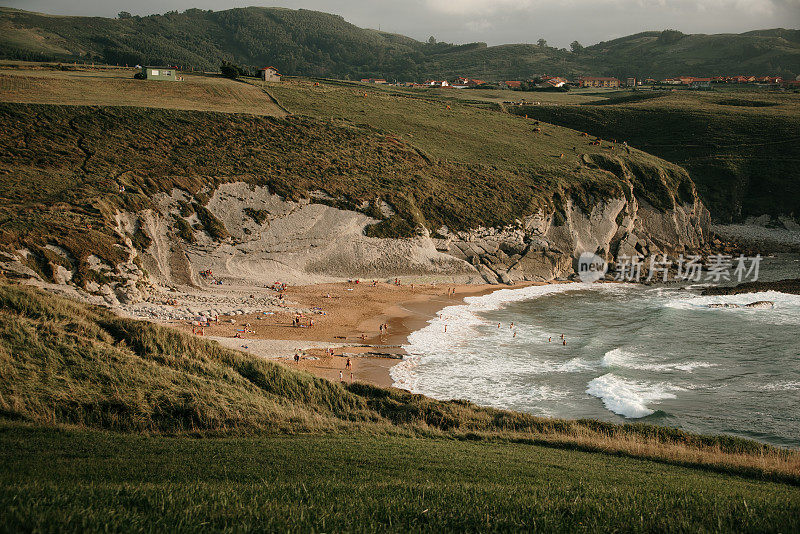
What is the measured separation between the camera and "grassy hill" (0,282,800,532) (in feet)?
27.6

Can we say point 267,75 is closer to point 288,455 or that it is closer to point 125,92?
point 125,92

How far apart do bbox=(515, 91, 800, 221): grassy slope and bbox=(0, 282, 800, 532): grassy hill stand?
6881cm

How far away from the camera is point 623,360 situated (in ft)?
105

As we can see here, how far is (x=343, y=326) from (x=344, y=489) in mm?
25815

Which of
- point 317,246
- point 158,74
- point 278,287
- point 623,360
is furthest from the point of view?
point 158,74

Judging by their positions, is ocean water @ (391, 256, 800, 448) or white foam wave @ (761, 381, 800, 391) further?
white foam wave @ (761, 381, 800, 391)

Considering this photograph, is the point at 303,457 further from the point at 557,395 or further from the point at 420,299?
the point at 420,299

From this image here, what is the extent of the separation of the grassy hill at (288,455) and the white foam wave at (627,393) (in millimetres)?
5094

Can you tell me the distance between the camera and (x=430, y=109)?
81875mm

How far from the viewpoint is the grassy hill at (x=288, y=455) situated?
841 cm

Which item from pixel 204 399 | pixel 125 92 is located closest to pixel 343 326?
pixel 204 399

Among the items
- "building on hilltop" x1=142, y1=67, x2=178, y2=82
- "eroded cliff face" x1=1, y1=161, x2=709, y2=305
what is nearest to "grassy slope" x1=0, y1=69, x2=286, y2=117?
"building on hilltop" x1=142, y1=67, x2=178, y2=82

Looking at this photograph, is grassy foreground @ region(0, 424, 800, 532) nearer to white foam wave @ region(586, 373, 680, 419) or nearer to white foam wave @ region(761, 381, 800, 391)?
white foam wave @ region(586, 373, 680, 419)

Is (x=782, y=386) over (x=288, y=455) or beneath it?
beneath
